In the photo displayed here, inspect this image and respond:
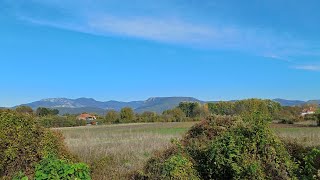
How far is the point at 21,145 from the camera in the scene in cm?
907

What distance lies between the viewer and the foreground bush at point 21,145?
9.00m

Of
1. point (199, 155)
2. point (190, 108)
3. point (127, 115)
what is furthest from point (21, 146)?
point (190, 108)

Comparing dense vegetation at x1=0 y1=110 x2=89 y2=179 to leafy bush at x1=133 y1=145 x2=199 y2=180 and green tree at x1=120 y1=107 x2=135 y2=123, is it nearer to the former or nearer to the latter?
leafy bush at x1=133 y1=145 x2=199 y2=180

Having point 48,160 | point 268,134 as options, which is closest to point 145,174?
point 48,160

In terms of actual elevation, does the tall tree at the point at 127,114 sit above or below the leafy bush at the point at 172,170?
above

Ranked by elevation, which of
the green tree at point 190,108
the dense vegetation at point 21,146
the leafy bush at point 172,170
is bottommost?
the leafy bush at point 172,170

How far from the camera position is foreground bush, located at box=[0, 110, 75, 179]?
354 inches

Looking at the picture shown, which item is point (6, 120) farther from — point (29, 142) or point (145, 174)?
point (145, 174)

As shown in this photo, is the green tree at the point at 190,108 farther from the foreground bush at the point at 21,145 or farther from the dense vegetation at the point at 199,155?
the foreground bush at the point at 21,145

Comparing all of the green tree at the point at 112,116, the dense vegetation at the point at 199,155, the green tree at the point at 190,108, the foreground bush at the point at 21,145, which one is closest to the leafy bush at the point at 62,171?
the dense vegetation at the point at 199,155

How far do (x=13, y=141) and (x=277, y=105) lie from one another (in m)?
108

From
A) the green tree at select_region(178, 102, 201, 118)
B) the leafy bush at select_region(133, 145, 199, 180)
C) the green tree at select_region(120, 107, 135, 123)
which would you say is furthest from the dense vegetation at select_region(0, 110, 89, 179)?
the green tree at select_region(178, 102, 201, 118)

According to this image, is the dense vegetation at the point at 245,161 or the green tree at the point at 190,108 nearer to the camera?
the dense vegetation at the point at 245,161

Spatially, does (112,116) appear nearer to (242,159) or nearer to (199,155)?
(199,155)
